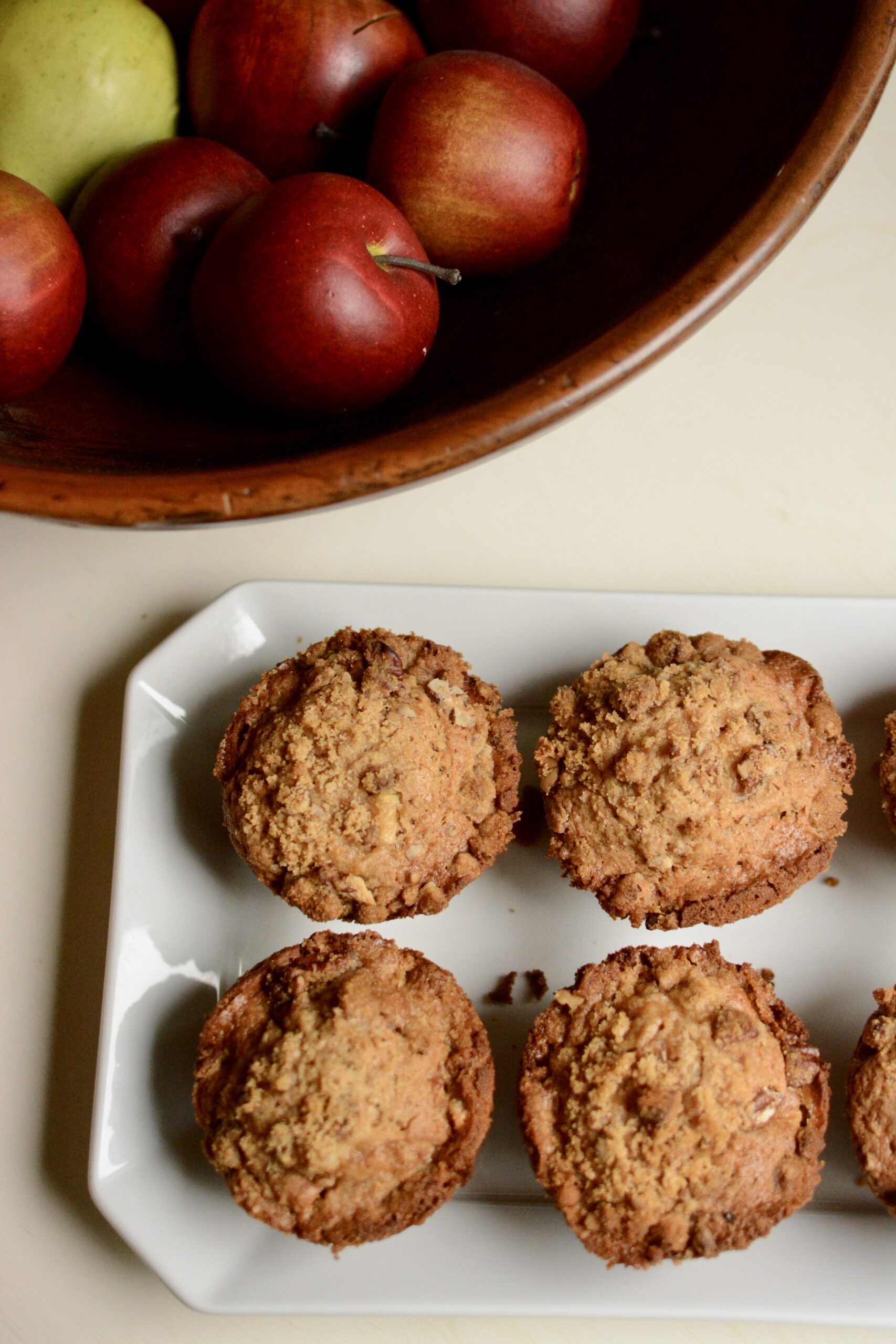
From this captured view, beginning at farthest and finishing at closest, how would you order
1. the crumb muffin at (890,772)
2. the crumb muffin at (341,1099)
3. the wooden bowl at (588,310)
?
the crumb muffin at (890,772)
the crumb muffin at (341,1099)
the wooden bowl at (588,310)

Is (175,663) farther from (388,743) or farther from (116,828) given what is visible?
(388,743)

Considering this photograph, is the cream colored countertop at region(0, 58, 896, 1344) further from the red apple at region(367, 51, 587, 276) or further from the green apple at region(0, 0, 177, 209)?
the green apple at region(0, 0, 177, 209)

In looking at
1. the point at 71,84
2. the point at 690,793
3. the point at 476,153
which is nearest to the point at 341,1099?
the point at 690,793

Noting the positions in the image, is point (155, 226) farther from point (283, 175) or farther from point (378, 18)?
point (378, 18)

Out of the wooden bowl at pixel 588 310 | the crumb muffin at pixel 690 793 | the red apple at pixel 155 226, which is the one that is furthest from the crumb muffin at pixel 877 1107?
the red apple at pixel 155 226

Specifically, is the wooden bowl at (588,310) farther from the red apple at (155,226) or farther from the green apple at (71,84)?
the green apple at (71,84)

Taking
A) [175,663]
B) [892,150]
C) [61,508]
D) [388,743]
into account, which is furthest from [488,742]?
[892,150]

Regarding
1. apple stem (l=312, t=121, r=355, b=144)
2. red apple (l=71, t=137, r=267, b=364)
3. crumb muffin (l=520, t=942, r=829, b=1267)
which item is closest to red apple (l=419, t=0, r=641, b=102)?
apple stem (l=312, t=121, r=355, b=144)
